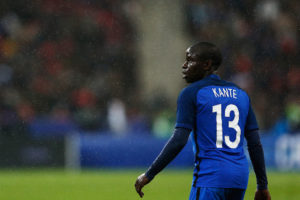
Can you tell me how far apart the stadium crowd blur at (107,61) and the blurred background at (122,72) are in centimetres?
4

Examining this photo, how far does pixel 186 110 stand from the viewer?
4066mm

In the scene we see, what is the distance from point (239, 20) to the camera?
20.3 m

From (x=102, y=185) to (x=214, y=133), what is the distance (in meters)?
8.37

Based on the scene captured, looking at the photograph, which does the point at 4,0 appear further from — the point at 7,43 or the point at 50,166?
the point at 50,166

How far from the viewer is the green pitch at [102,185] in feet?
34.5

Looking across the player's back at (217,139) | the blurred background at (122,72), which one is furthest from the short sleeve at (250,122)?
the blurred background at (122,72)

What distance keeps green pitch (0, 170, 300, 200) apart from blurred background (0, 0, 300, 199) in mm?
762

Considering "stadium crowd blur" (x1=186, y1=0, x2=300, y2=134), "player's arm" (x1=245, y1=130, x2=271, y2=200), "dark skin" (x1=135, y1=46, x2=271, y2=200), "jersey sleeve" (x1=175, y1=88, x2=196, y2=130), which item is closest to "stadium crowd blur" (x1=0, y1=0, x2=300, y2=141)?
"stadium crowd blur" (x1=186, y1=0, x2=300, y2=134)

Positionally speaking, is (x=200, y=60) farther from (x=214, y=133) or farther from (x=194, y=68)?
(x=214, y=133)

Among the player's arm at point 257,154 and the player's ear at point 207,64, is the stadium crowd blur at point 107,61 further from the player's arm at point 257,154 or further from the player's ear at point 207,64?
the player's ear at point 207,64

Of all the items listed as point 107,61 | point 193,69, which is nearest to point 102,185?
point 193,69

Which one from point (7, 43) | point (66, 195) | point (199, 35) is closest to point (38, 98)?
point (7, 43)

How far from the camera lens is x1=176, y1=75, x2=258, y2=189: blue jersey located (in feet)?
13.3

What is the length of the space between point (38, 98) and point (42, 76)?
1.17 metres
